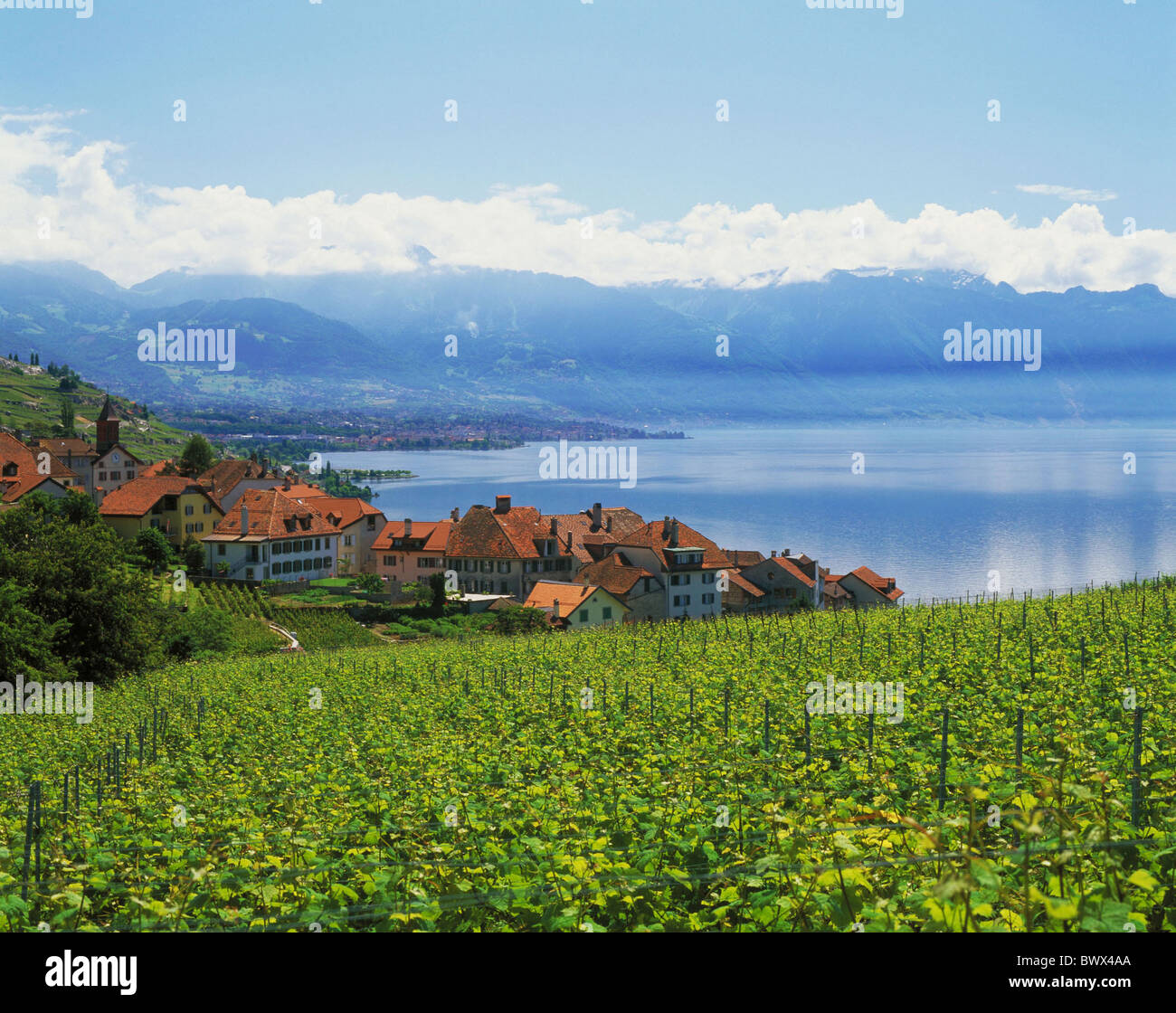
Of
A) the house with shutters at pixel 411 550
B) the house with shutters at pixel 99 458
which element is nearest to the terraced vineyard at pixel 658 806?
the house with shutters at pixel 411 550

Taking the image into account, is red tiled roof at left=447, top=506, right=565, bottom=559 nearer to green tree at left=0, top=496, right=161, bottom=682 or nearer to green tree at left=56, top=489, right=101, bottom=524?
green tree at left=56, top=489, right=101, bottom=524

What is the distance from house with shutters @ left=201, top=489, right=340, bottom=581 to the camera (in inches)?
2815

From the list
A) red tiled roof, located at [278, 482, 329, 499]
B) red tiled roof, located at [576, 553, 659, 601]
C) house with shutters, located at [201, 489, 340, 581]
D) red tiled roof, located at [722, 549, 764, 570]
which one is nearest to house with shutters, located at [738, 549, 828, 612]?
red tiled roof, located at [722, 549, 764, 570]

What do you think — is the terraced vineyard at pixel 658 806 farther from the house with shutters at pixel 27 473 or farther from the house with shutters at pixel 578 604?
the house with shutters at pixel 27 473

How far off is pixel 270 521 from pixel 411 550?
1103cm

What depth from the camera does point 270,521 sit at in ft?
239

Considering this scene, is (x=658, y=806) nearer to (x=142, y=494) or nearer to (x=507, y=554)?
(x=507, y=554)

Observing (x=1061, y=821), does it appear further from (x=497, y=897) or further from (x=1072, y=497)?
(x=1072, y=497)

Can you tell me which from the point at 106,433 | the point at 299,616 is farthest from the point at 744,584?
the point at 106,433

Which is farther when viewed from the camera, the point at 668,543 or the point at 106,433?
the point at 106,433

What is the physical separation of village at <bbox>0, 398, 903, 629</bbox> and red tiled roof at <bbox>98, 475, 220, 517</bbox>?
143 mm
